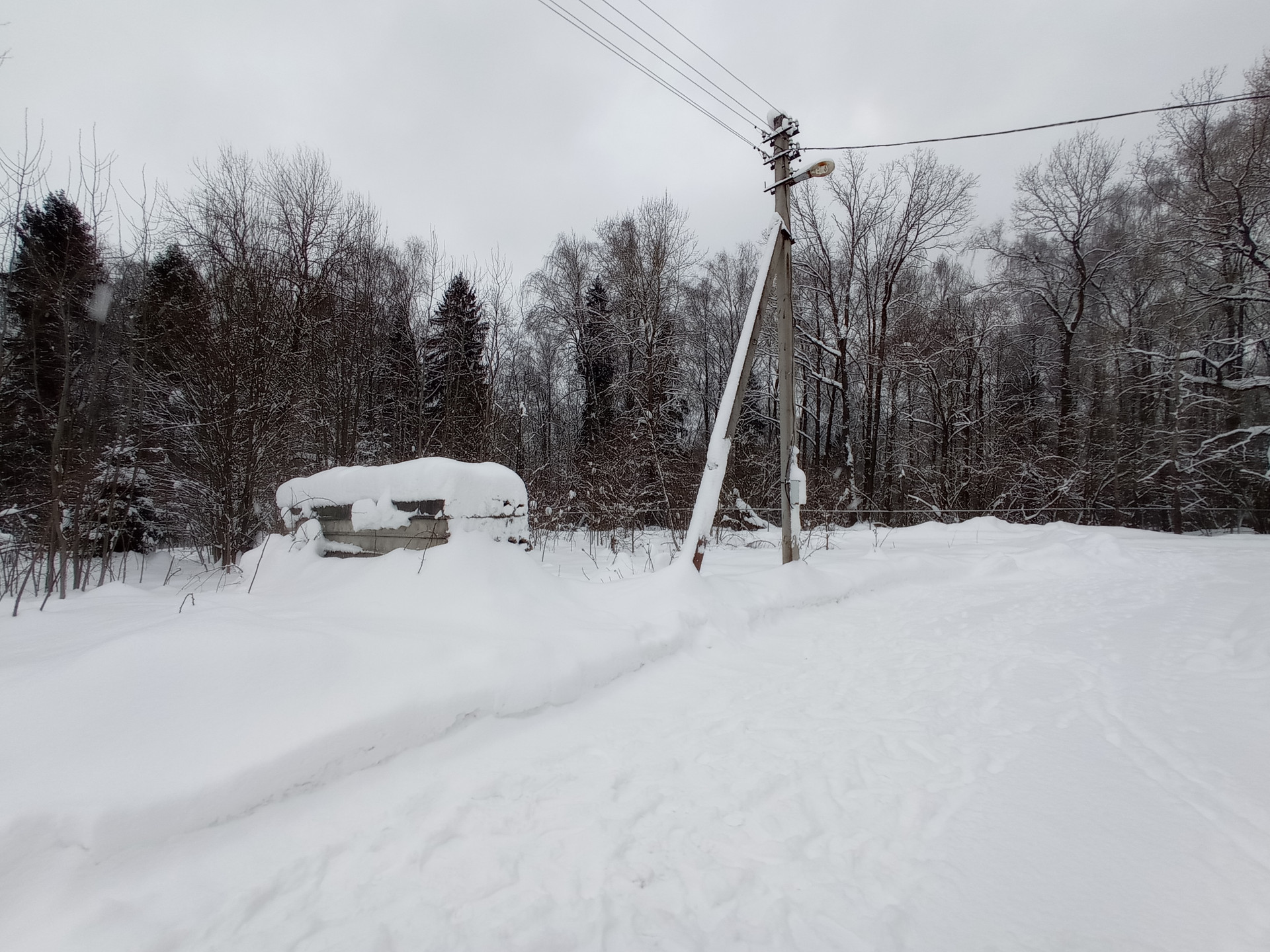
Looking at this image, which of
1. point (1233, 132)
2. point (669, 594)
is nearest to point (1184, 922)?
point (669, 594)

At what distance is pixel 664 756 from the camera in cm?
290

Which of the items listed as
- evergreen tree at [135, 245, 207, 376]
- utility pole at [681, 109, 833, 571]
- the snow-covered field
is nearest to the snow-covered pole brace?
utility pole at [681, 109, 833, 571]

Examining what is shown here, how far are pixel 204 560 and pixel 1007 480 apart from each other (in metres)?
22.3

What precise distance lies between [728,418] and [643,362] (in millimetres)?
13930

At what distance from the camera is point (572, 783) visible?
8.59 ft

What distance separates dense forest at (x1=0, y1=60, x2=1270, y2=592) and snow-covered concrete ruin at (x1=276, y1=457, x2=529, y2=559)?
119 inches

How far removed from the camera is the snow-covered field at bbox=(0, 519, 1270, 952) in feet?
5.76

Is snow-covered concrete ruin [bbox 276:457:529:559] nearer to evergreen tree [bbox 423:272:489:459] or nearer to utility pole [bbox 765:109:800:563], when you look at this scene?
utility pole [bbox 765:109:800:563]

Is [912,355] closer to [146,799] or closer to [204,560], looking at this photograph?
[204,560]

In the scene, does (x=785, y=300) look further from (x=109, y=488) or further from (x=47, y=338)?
(x=109, y=488)

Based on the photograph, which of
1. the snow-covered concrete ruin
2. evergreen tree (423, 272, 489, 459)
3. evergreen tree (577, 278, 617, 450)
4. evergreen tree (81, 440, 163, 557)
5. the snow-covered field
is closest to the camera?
the snow-covered field

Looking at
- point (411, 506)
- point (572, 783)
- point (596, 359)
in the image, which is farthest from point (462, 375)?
point (596, 359)

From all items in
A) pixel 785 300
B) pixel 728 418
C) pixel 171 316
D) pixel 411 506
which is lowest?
pixel 411 506

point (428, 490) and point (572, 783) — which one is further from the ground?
point (428, 490)
